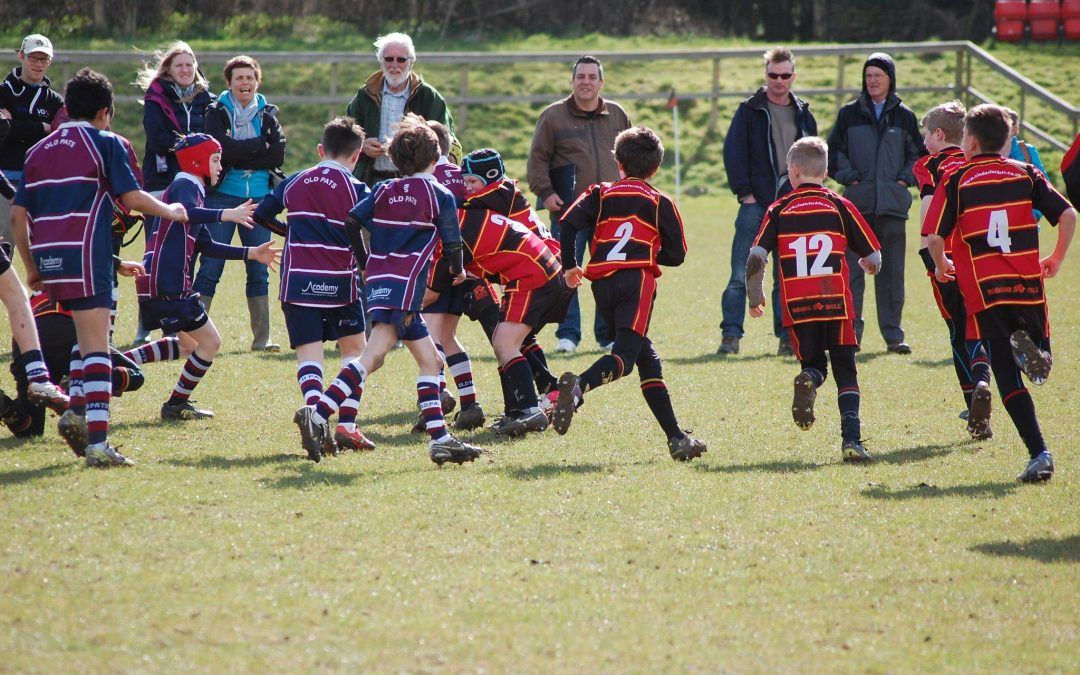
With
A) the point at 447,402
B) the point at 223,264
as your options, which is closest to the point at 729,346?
the point at 447,402

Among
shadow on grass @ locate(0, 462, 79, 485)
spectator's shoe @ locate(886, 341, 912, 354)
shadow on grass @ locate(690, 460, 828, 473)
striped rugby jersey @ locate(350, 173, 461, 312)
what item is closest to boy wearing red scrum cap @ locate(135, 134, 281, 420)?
striped rugby jersey @ locate(350, 173, 461, 312)

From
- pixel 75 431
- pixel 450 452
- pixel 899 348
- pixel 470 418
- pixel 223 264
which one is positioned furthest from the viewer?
pixel 899 348

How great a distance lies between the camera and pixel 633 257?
697 centimetres

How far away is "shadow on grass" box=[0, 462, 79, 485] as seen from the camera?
6.00 m

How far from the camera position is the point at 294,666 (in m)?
3.83

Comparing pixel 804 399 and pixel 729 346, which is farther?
pixel 729 346

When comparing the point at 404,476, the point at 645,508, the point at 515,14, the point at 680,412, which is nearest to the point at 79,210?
the point at 404,476

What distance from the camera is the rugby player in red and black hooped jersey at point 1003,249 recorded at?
21.0ft

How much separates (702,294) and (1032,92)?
560 inches

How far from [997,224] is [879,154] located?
169 inches

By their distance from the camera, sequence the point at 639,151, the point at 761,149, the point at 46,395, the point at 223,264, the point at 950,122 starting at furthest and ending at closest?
1. the point at 761,149
2. the point at 223,264
3. the point at 950,122
4. the point at 639,151
5. the point at 46,395

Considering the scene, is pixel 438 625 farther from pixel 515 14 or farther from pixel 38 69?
pixel 515 14

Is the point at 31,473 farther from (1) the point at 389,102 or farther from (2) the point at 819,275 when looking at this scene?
(1) the point at 389,102

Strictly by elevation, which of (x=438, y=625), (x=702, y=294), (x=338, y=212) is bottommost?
(x=702, y=294)
